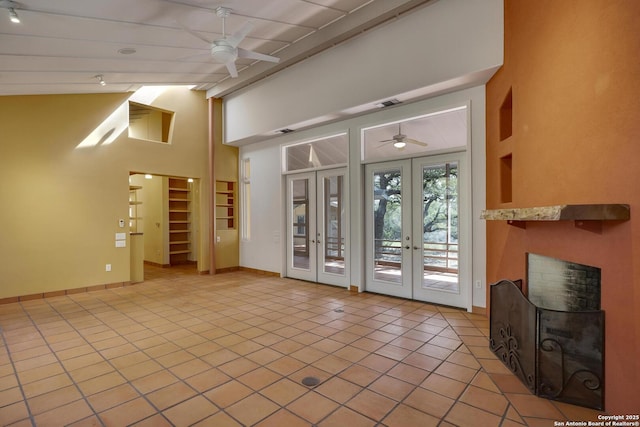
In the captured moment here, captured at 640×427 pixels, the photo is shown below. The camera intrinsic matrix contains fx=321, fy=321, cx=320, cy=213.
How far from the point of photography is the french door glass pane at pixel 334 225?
6000 millimetres

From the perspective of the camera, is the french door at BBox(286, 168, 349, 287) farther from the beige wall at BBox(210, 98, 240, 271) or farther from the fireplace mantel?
the fireplace mantel

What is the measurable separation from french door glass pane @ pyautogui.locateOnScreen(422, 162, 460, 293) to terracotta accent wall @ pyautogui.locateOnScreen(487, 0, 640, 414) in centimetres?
129

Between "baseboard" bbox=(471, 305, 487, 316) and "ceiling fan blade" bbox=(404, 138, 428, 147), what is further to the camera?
"ceiling fan blade" bbox=(404, 138, 428, 147)

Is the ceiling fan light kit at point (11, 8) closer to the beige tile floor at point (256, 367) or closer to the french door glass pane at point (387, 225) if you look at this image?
the beige tile floor at point (256, 367)

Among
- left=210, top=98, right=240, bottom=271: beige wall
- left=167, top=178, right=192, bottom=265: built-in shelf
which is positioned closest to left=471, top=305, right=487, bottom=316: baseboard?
left=210, top=98, right=240, bottom=271: beige wall

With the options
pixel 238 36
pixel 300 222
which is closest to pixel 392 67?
pixel 238 36

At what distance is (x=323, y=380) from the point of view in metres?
2.67

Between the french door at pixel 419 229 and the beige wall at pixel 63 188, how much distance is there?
472cm

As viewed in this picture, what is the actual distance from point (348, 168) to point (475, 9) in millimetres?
2830

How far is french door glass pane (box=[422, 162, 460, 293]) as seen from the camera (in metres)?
4.64

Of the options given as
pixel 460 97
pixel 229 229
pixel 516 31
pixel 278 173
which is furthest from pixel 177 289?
pixel 516 31

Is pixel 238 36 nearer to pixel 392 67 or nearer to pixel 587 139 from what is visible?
pixel 392 67

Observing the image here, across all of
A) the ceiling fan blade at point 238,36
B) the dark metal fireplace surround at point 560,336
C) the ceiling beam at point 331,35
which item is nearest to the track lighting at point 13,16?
the ceiling fan blade at point 238,36

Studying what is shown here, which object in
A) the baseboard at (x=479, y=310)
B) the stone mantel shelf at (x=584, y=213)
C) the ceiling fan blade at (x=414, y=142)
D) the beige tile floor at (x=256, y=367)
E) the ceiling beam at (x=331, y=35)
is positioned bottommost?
the beige tile floor at (x=256, y=367)
